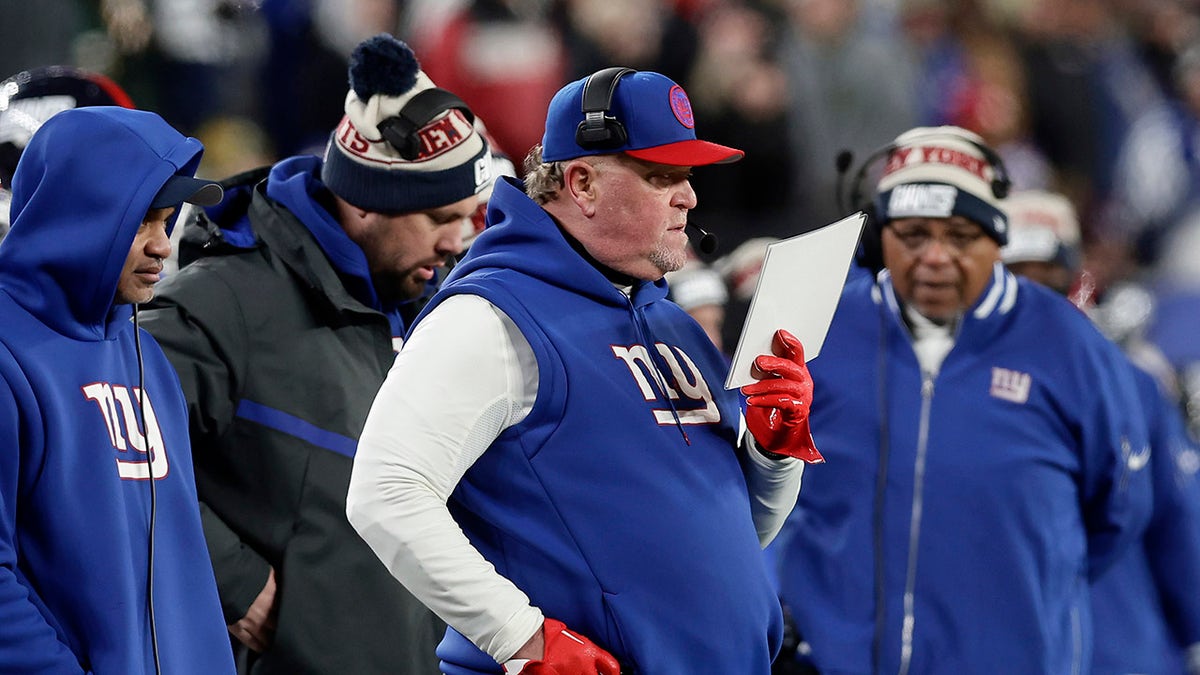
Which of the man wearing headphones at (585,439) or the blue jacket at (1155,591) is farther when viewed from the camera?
the blue jacket at (1155,591)

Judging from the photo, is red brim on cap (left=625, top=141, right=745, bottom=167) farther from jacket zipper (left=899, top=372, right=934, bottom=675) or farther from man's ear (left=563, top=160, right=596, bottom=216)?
jacket zipper (left=899, top=372, right=934, bottom=675)

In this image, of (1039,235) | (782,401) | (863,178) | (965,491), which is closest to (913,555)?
(965,491)

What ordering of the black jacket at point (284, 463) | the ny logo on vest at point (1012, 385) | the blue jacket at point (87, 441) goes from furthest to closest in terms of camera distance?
the ny logo on vest at point (1012, 385)
the black jacket at point (284, 463)
the blue jacket at point (87, 441)

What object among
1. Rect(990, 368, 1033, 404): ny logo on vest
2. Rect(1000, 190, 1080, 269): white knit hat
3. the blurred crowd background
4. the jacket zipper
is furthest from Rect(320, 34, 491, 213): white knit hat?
Rect(1000, 190, 1080, 269): white knit hat

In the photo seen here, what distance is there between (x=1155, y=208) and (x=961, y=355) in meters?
7.47

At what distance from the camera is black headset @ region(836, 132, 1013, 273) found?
5.12 m

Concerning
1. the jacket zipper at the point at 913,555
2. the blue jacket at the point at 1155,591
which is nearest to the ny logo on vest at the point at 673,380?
the jacket zipper at the point at 913,555

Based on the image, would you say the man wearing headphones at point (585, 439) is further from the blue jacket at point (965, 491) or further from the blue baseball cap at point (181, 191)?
the blue jacket at point (965, 491)

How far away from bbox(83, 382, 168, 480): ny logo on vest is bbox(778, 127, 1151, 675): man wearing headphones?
7.29ft

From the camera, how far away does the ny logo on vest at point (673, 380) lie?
3396 millimetres

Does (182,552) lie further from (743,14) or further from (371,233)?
(743,14)

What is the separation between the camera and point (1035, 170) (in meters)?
11.3

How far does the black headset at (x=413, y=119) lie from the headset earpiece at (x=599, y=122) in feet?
2.99

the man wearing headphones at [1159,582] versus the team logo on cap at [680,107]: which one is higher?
the team logo on cap at [680,107]
